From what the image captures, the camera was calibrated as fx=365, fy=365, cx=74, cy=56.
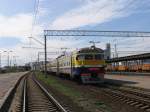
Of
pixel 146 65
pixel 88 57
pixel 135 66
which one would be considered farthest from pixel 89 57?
pixel 135 66

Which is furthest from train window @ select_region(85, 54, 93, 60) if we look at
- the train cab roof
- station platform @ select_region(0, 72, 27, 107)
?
station platform @ select_region(0, 72, 27, 107)

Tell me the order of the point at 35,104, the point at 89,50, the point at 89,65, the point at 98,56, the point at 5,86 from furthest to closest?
the point at 5,86 < the point at 89,50 < the point at 98,56 < the point at 89,65 < the point at 35,104

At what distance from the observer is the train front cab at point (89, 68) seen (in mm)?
30625

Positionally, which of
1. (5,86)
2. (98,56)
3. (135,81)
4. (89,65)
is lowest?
(5,86)

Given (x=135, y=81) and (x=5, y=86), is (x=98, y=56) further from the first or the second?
(x=5, y=86)

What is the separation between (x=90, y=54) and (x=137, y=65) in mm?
36734

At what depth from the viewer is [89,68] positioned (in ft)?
101

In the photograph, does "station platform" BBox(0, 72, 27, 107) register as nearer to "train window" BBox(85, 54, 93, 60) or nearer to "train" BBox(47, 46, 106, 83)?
"train" BBox(47, 46, 106, 83)

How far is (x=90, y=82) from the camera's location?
101 feet

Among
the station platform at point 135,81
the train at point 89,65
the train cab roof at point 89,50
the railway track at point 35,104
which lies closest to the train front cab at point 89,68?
the train at point 89,65

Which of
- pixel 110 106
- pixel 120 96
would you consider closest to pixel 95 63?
pixel 120 96

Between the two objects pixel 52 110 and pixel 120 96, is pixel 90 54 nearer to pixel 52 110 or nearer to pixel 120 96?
pixel 120 96

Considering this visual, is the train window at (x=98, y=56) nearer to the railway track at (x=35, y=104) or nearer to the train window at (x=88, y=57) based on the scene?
the train window at (x=88, y=57)

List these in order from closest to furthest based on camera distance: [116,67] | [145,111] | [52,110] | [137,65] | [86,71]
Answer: [145,111], [52,110], [86,71], [137,65], [116,67]
